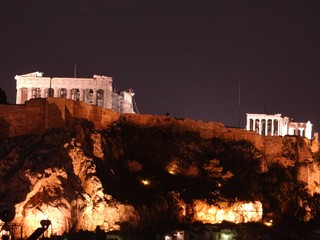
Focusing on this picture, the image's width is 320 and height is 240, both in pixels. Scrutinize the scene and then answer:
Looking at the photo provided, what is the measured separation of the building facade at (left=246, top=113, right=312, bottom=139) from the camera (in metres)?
86.8

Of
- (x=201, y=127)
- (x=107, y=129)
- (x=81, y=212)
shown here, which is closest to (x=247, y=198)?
(x=201, y=127)

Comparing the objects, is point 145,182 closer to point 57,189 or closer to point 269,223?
point 57,189

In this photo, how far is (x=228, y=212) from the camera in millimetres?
51719

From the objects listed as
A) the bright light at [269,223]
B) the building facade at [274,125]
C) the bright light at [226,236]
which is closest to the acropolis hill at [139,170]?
the bright light at [269,223]

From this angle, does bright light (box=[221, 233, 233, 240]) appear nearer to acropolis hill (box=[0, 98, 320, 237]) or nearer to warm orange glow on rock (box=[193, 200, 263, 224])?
warm orange glow on rock (box=[193, 200, 263, 224])

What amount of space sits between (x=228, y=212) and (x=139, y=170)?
8.28m

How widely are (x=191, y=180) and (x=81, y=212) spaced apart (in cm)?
1612

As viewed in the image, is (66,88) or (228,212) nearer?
(228,212)

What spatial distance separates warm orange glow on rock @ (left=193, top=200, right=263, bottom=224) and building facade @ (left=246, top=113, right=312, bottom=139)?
31578mm

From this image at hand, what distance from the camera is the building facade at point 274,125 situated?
86.8 m

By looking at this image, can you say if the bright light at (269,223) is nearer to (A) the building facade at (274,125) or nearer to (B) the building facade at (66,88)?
(B) the building facade at (66,88)

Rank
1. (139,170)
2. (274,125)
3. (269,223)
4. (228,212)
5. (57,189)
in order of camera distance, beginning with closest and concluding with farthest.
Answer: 1. (57,189)
2. (139,170)
3. (228,212)
4. (269,223)
5. (274,125)

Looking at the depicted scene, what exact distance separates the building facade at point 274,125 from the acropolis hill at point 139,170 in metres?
16.4

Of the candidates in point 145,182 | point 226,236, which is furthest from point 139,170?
point 226,236
